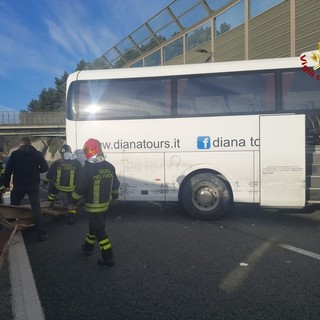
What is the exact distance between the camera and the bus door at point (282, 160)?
24.2ft

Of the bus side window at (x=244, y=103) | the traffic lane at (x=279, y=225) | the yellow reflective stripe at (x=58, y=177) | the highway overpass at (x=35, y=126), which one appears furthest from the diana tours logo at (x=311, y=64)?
the highway overpass at (x=35, y=126)

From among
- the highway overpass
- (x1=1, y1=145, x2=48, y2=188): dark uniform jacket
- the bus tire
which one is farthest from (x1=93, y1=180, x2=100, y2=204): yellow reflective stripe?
the highway overpass

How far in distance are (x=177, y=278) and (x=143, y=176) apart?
12.9ft

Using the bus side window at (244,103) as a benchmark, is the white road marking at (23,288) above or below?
below

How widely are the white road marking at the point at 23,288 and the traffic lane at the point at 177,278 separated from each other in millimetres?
97

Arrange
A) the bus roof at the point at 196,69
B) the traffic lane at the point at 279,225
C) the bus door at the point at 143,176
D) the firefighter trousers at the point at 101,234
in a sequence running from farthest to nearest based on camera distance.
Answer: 1. the bus door at the point at 143,176
2. the bus roof at the point at 196,69
3. the traffic lane at the point at 279,225
4. the firefighter trousers at the point at 101,234

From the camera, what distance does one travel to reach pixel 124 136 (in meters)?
8.16

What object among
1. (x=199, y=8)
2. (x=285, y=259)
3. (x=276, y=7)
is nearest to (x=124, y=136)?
(x=285, y=259)

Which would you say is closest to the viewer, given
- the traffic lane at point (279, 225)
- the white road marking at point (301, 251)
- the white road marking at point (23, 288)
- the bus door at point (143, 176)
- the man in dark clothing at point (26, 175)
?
the white road marking at point (23, 288)

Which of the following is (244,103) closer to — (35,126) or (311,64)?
(311,64)

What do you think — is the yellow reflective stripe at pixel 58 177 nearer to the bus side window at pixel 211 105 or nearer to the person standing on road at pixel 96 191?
the person standing on road at pixel 96 191

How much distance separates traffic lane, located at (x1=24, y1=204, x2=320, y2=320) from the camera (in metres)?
3.60

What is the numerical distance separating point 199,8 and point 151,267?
19.1 meters

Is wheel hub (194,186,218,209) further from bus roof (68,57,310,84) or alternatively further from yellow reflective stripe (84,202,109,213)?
A: yellow reflective stripe (84,202,109,213)
